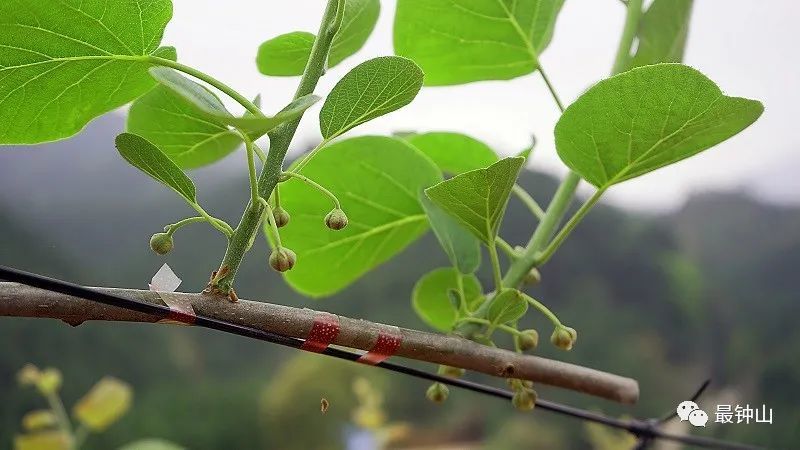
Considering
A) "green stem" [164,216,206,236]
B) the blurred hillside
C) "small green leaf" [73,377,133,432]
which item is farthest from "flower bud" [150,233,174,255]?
the blurred hillside

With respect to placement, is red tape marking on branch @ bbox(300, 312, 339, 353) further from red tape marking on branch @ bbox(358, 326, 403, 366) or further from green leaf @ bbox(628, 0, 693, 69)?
green leaf @ bbox(628, 0, 693, 69)

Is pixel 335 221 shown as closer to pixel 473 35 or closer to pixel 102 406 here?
pixel 473 35

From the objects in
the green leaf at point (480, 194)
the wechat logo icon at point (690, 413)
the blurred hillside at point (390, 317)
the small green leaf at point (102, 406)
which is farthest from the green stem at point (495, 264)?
the blurred hillside at point (390, 317)

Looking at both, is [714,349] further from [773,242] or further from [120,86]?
[120,86]

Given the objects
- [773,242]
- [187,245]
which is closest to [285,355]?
[187,245]

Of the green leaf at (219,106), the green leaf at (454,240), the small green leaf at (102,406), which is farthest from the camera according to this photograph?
the small green leaf at (102,406)

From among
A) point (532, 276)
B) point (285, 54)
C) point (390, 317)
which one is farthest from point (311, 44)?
point (390, 317)

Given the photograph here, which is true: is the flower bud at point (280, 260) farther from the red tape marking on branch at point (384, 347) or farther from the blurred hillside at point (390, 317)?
the blurred hillside at point (390, 317)
